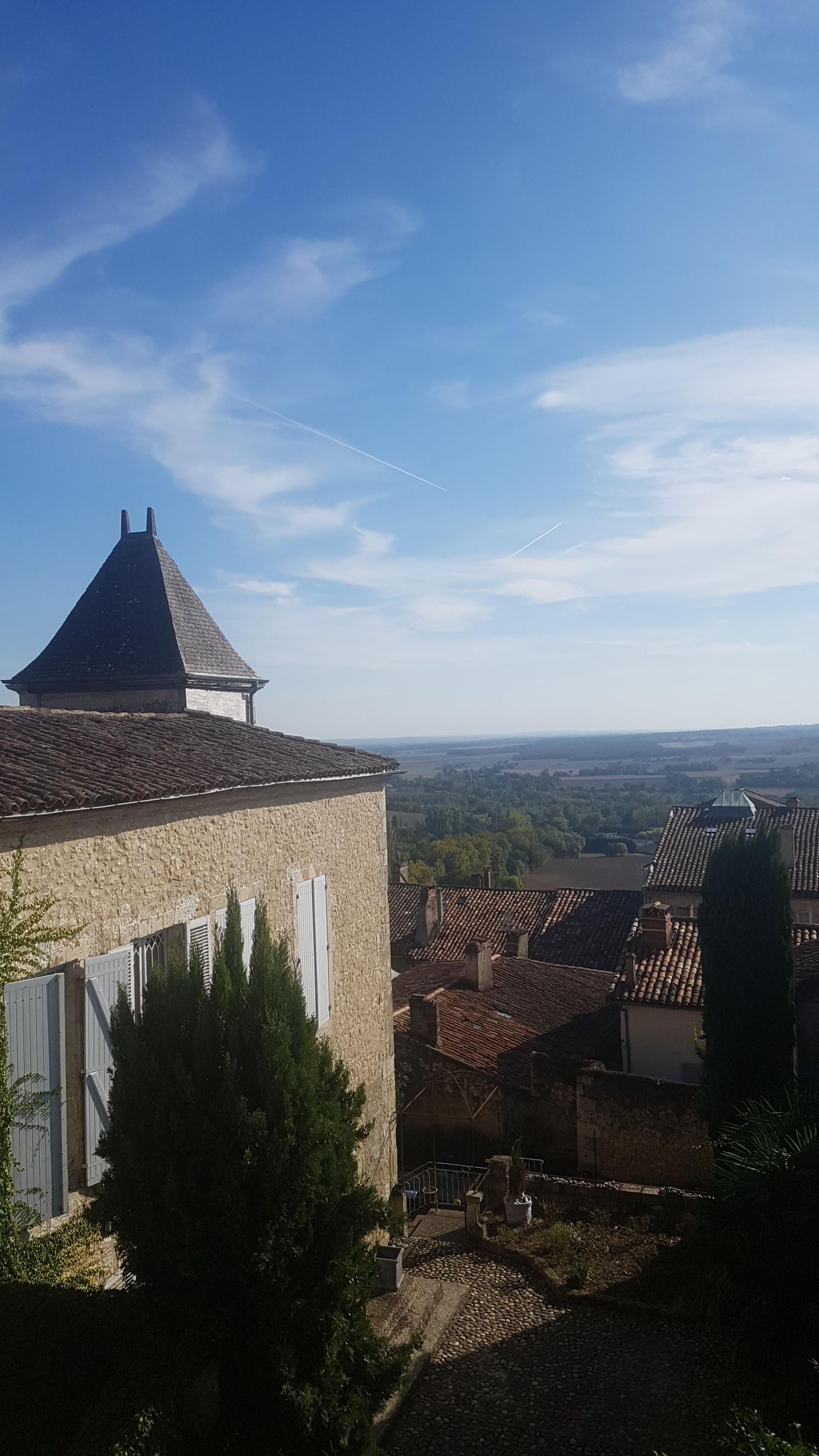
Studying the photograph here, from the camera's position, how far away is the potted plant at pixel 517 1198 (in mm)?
12250

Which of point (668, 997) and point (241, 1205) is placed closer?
point (241, 1205)

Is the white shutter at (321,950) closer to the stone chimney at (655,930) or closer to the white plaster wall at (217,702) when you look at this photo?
the white plaster wall at (217,702)

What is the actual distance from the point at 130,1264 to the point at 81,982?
1866 mm

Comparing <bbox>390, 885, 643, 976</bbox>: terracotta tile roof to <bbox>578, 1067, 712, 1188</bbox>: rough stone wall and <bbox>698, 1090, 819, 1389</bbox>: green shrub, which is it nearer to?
<bbox>578, 1067, 712, 1188</bbox>: rough stone wall

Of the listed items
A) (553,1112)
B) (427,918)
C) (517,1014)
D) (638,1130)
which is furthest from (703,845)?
(638,1130)

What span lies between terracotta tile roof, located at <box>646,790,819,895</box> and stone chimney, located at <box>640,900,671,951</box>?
10.4 metres

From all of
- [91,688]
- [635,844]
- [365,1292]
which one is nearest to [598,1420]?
[365,1292]

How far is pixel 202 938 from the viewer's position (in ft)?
27.7

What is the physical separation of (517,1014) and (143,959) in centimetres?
1448

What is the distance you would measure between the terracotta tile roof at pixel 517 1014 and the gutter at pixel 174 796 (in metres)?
7.49

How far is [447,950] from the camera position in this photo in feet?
94.6

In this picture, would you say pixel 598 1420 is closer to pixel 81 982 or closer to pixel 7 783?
pixel 81 982

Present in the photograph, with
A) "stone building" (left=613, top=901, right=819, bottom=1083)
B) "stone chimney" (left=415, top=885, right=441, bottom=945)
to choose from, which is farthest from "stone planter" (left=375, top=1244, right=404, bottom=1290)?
"stone chimney" (left=415, top=885, right=441, bottom=945)

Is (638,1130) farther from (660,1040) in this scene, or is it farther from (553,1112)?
(660,1040)
